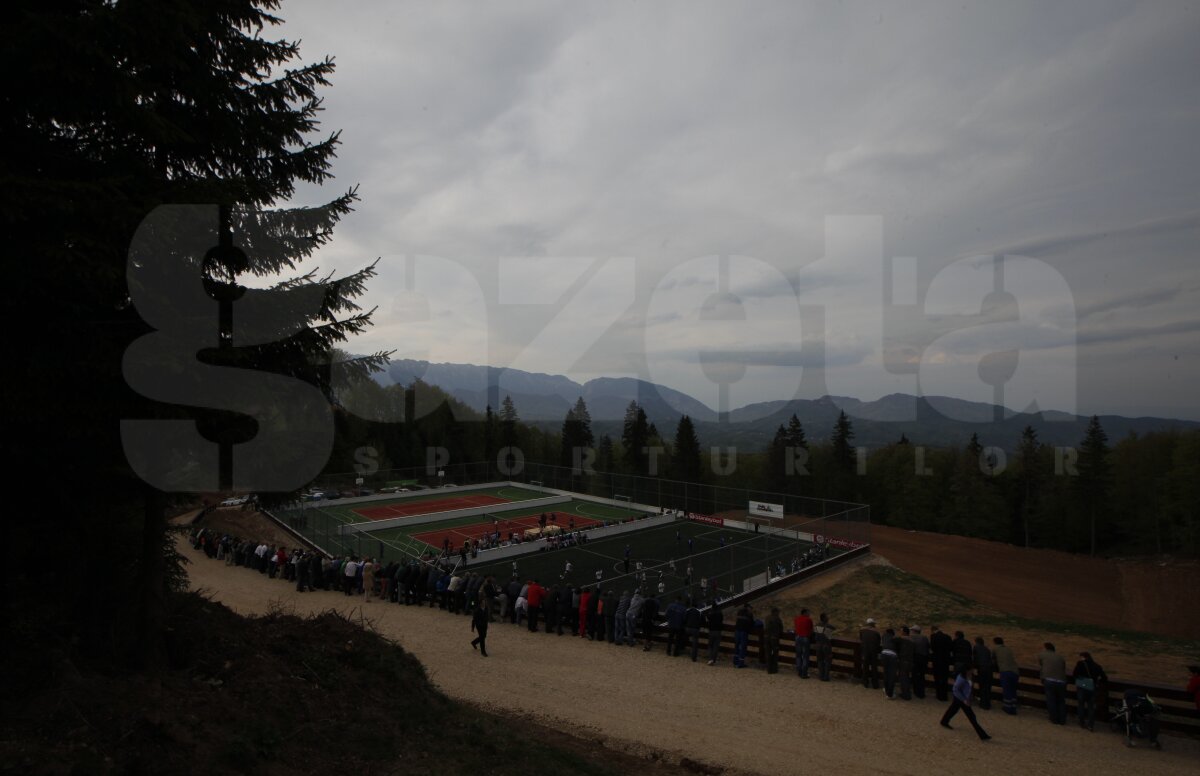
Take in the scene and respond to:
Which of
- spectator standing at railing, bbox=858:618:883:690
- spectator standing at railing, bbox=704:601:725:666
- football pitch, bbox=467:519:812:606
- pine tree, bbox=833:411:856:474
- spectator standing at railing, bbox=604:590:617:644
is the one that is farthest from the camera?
pine tree, bbox=833:411:856:474

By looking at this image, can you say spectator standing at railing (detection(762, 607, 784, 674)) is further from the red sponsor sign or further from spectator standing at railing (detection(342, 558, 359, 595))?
the red sponsor sign

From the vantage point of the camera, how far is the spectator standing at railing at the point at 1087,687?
30.3 feet

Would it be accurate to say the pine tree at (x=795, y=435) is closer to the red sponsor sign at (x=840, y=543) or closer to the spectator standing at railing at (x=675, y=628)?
the red sponsor sign at (x=840, y=543)

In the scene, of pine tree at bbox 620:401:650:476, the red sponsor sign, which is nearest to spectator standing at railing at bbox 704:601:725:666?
the red sponsor sign

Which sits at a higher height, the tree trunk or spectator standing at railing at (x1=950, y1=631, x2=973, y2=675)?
the tree trunk

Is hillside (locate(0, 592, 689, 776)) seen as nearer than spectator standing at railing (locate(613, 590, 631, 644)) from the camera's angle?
Yes

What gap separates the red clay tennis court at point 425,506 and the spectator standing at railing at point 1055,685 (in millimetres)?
35856

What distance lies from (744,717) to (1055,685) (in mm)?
5041

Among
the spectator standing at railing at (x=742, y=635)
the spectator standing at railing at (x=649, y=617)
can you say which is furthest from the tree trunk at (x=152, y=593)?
the spectator standing at railing at (x=742, y=635)

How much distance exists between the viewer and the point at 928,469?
57.8m

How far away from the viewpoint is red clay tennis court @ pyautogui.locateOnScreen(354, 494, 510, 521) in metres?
40.7

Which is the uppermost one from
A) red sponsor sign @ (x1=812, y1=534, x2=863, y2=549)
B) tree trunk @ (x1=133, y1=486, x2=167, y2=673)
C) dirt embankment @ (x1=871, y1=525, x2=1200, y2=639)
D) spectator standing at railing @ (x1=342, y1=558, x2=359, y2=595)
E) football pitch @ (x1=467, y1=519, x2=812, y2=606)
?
tree trunk @ (x1=133, y1=486, x2=167, y2=673)

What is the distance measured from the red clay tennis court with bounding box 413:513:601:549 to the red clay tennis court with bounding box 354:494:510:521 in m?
4.74

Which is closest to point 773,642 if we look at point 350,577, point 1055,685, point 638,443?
point 1055,685
